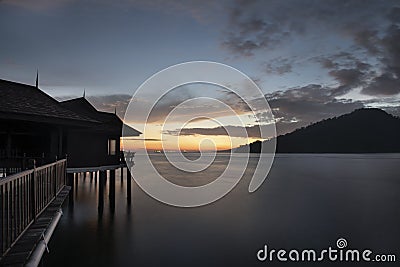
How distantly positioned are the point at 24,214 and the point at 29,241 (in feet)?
2.11

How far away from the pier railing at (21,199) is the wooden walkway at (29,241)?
0.08 m

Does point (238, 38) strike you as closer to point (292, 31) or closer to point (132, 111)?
point (292, 31)

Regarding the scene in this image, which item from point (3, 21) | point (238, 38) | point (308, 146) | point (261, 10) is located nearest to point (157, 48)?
point (238, 38)

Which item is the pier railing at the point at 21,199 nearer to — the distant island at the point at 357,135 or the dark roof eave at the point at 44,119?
the dark roof eave at the point at 44,119

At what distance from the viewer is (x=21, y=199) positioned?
5.34 meters

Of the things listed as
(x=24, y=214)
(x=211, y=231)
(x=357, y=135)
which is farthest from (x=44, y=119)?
(x=357, y=135)

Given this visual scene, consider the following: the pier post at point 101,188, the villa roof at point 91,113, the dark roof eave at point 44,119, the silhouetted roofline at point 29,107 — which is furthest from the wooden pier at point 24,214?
the villa roof at point 91,113

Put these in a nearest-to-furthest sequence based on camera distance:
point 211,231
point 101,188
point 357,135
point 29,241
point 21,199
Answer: point 29,241, point 21,199, point 101,188, point 211,231, point 357,135

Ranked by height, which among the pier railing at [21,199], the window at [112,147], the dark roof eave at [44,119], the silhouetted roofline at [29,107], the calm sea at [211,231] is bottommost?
the calm sea at [211,231]

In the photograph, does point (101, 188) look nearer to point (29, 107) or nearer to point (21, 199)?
point (29, 107)

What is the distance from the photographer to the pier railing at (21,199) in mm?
4263

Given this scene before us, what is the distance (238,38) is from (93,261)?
1629cm

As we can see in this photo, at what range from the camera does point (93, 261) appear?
55.4 ft

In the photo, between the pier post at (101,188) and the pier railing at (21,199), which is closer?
the pier railing at (21,199)
